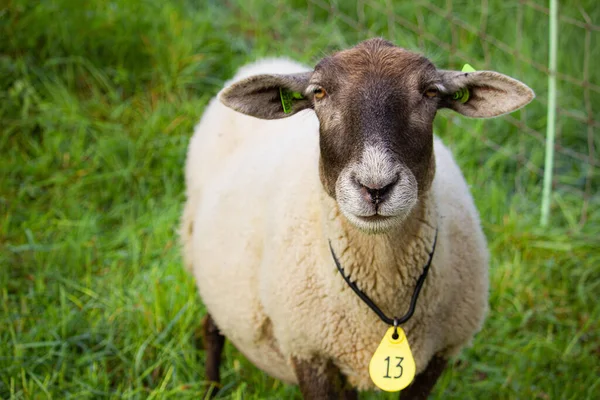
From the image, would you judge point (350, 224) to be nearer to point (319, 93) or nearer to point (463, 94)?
point (319, 93)

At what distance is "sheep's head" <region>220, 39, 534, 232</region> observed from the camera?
2.27m

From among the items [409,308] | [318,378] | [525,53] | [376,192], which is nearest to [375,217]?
[376,192]

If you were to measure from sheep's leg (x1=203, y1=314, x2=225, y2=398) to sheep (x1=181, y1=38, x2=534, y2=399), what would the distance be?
0.32 metres

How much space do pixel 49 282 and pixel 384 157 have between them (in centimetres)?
244

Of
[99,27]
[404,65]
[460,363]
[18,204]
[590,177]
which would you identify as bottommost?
[460,363]

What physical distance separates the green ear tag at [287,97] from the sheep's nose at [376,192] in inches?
23.0

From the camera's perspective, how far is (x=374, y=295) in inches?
104

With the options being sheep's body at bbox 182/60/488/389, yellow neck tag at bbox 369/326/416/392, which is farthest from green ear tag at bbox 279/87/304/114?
yellow neck tag at bbox 369/326/416/392

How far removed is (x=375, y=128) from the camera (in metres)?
2.31

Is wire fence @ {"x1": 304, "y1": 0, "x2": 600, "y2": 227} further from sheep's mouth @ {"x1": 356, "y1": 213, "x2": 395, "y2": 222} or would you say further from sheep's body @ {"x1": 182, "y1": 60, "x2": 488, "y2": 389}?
sheep's mouth @ {"x1": 356, "y1": 213, "x2": 395, "y2": 222}

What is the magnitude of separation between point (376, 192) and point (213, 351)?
1718 millimetres

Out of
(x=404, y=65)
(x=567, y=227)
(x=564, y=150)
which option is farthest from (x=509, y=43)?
(x=404, y=65)

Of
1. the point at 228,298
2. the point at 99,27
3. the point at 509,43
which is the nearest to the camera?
the point at 228,298

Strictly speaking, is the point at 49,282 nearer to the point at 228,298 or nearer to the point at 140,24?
the point at 228,298
